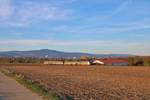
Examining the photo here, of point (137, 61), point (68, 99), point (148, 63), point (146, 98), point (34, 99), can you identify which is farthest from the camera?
point (137, 61)

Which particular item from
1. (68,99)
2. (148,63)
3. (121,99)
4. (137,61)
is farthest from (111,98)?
(137,61)

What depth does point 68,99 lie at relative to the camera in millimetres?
20641

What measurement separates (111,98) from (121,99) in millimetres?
700

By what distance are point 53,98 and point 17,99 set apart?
1.66m

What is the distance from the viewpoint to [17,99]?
19.2 metres

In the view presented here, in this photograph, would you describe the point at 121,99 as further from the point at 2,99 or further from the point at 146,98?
the point at 2,99

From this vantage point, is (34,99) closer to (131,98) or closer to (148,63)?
(131,98)

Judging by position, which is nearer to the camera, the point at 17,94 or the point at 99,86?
the point at 17,94

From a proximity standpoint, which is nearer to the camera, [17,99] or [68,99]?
[17,99]

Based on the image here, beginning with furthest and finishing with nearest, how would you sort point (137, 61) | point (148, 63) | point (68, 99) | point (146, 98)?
point (137, 61) < point (148, 63) < point (146, 98) < point (68, 99)

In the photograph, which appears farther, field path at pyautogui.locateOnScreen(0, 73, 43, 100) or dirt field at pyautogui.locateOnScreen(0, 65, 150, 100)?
dirt field at pyautogui.locateOnScreen(0, 65, 150, 100)

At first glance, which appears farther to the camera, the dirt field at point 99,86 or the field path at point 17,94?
the dirt field at point 99,86

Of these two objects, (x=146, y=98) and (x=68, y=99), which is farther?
(x=146, y=98)

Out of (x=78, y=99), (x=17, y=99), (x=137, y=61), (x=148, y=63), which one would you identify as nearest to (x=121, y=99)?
(x=78, y=99)
